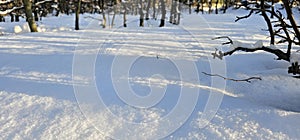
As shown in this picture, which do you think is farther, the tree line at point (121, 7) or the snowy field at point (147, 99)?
the tree line at point (121, 7)

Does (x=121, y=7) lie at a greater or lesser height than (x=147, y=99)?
greater

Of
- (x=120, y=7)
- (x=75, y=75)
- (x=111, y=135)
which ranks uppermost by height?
(x=120, y=7)

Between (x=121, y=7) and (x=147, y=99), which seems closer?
(x=147, y=99)

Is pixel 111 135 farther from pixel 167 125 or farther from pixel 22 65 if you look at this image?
pixel 22 65

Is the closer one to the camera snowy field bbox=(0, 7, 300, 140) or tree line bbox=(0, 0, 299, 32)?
snowy field bbox=(0, 7, 300, 140)

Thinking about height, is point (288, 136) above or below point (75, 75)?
below

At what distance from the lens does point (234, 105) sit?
3359 millimetres

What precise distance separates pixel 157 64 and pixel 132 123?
2157mm

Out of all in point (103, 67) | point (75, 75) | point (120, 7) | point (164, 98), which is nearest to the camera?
point (164, 98)

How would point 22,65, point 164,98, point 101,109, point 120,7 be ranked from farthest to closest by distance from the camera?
point 120,7, point 22,65, point 164,98, point 101,109

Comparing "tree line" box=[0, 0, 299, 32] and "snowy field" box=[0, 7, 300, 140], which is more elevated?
"tree line" box=[0, 0, 299, 32]

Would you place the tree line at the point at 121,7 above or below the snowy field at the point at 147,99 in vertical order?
above

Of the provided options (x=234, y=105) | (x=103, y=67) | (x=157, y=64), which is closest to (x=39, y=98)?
(x=103, y=67)

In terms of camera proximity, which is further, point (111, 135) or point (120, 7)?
point (120, 7)
